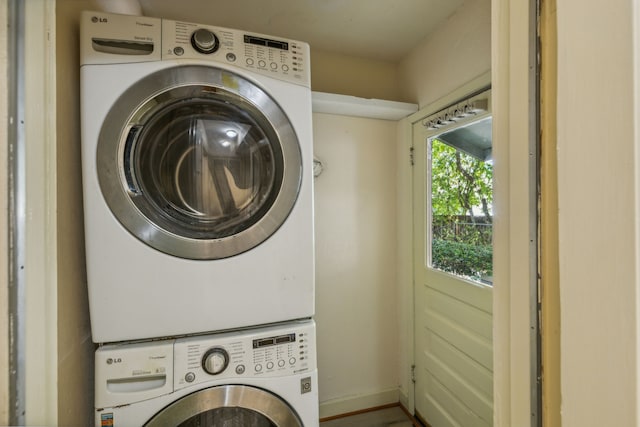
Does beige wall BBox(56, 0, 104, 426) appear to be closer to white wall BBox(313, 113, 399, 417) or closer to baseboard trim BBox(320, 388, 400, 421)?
white wall BBox(313, 113, 399, 417)

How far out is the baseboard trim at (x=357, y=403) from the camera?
5.59ft

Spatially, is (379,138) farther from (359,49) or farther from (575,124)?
(575,124)

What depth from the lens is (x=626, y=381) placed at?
308 mm

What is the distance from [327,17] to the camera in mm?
1455

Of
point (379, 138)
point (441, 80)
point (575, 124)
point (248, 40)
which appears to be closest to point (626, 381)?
point (575, 124)

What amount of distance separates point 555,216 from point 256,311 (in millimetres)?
814

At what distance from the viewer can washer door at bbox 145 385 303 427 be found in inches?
31.8

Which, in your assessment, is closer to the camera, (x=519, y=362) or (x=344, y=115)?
(x=519, y=362)

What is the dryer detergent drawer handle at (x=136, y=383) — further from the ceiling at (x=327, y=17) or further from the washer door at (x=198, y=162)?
the ceiling at (x=327, y=17)

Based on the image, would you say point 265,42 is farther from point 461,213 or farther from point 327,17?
point 461,213
